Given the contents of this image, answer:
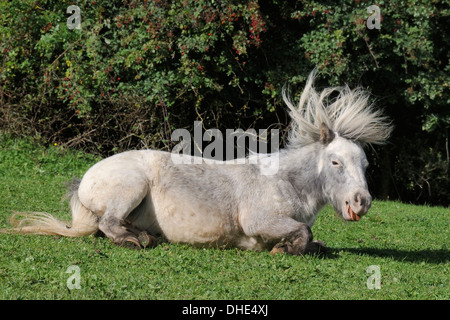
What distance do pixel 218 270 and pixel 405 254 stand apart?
293 cm

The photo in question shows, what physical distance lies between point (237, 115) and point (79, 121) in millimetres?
4033

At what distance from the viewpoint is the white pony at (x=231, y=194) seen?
22.2ft

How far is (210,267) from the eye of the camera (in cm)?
595

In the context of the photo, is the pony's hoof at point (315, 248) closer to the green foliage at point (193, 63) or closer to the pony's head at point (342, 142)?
the pony's head at point (342, 142)

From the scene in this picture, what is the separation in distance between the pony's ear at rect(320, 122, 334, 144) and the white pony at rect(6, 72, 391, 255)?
1cm

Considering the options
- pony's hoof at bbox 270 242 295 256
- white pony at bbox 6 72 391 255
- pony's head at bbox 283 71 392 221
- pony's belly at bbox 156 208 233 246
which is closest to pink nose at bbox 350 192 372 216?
pony's head at bbox 283 71 392 221

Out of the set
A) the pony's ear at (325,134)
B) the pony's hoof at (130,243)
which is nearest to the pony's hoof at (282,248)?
the pony's ear at (325,134)

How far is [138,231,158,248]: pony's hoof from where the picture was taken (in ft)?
21.7

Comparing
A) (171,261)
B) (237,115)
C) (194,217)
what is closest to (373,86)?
(237,115)

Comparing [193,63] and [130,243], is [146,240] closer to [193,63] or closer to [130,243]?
[130,243]

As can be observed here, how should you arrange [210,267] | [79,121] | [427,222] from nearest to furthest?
[210,267], [427,222], [79,121]

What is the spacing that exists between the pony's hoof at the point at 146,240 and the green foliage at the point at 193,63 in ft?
23.3

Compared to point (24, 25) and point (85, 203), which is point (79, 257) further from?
point (24, 25)

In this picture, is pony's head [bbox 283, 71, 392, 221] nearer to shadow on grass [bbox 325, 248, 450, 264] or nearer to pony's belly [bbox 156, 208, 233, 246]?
shadow on grass [bbox 325, 248, 450, 264]
